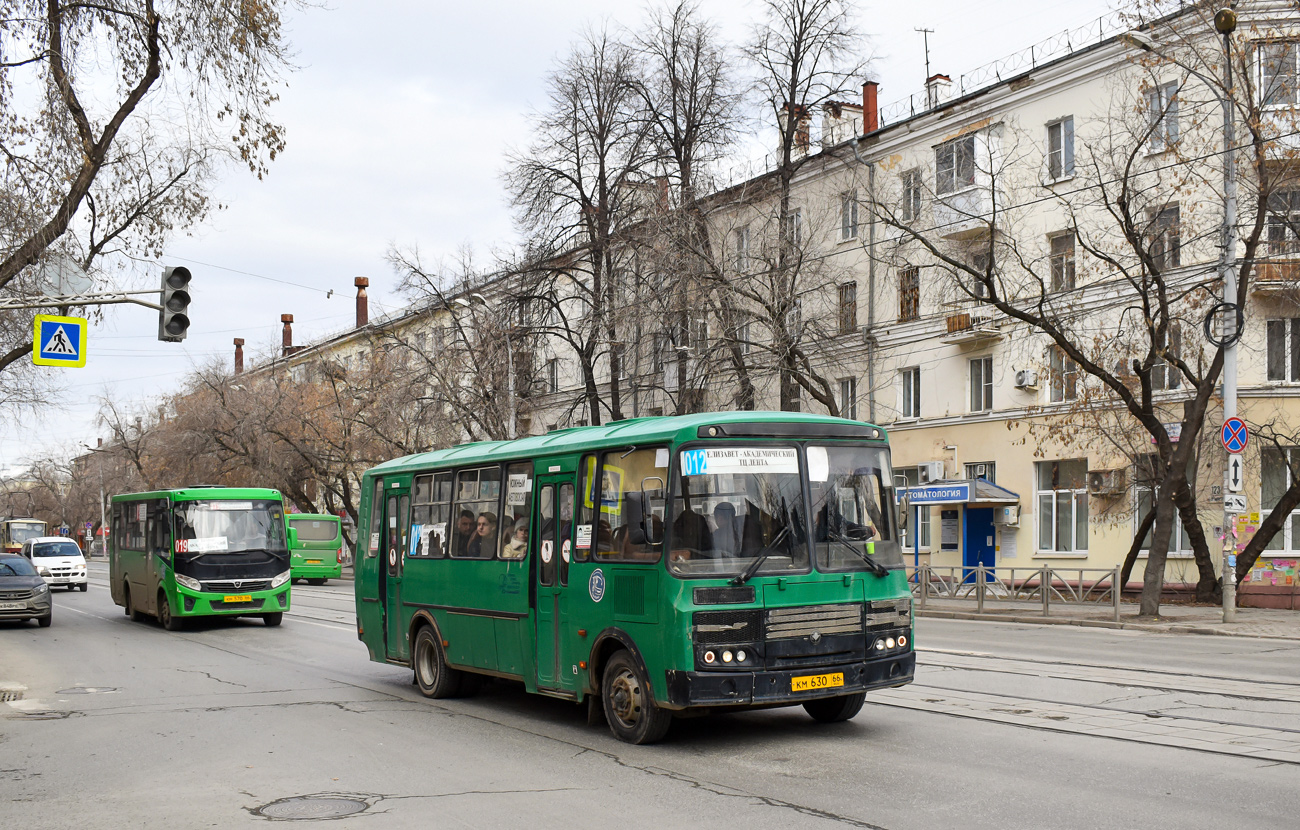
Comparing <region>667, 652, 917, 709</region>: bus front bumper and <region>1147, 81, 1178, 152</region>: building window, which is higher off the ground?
<region>1147, 81, 1178, 152</region>: building window

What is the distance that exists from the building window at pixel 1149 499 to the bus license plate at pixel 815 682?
1938 cm

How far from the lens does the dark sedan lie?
24078 millimetres

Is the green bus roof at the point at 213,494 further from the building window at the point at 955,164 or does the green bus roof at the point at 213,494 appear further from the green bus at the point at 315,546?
the green bus at the point at 315,546

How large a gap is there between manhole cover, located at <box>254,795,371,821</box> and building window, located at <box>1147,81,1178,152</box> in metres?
18.1

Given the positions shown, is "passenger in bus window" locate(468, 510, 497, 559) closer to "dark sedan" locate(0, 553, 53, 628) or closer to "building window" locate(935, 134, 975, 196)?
"dark sedan" locate(0, 553, 53, 628)

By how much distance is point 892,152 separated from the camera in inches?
1462

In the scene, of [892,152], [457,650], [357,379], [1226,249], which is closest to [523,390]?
[892,152]

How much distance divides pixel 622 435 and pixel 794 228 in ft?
73.8

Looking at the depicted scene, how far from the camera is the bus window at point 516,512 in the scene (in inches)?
445

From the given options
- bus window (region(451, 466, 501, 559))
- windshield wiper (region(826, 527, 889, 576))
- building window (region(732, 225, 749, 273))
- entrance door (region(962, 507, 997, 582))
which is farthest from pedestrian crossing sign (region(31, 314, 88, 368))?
entrance door (region(962, 507, 997, 582))

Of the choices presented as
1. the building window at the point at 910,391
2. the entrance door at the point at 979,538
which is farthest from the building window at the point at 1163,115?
the entrance door at the point at 979,538

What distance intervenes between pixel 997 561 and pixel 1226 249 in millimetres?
14074

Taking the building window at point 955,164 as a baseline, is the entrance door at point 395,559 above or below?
below

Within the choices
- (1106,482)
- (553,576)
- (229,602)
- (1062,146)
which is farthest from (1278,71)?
(229,602)
